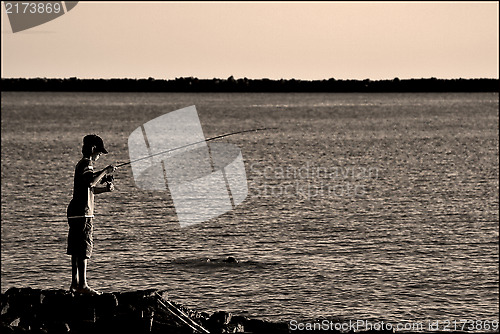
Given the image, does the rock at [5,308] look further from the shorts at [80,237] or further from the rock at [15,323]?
the shorts at [80,237]

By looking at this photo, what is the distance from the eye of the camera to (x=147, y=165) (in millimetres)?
53031

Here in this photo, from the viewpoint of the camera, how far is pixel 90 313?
38.2 ft

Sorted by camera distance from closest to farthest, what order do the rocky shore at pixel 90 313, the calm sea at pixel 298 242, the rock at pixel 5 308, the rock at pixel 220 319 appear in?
the rocky shore at pixel 90 313, the rock at pixel 5 308, the rock at pixel 220 319, the calm sea at pixel 298 242

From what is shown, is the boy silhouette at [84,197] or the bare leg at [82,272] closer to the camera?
the boy silhouette at [84,197]

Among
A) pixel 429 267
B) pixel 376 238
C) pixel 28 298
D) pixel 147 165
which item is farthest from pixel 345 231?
pixel 147 165

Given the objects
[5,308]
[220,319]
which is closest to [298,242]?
[220,319]

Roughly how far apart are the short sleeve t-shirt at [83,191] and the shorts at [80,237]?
3.6 inches

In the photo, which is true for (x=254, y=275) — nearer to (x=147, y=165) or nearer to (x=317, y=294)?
(x=317, y=294)

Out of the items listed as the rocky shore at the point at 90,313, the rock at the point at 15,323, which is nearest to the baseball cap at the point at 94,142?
the rocky shore at the point at 90,313

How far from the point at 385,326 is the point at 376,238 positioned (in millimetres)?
10591

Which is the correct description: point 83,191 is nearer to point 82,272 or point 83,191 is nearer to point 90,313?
point 82,272

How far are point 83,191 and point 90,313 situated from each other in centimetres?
153

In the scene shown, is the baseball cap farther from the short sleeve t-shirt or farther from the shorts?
the shorts

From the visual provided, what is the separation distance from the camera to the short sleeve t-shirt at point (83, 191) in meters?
11.3
